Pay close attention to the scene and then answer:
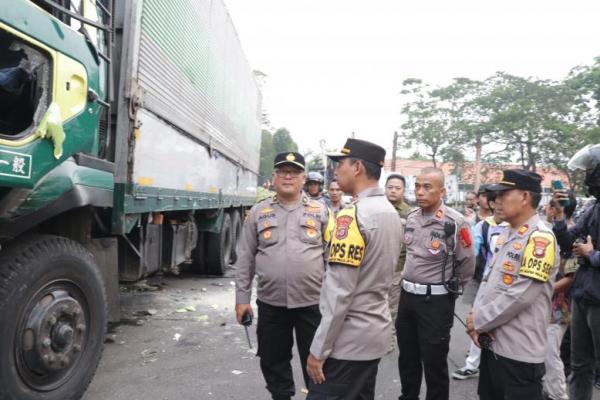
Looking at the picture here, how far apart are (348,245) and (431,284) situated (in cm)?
130

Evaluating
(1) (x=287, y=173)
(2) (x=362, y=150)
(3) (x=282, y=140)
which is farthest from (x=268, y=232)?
(3) (x=282, y=140)

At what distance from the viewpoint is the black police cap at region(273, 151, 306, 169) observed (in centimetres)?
304

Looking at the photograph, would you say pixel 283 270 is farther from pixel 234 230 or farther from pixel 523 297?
pixel 234 230

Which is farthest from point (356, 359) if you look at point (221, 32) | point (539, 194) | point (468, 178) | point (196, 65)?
point (468, 178)

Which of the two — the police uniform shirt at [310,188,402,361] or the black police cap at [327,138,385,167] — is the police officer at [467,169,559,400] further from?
the black police cap at [327,138,385,167]

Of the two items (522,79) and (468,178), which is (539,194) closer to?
(522,79)

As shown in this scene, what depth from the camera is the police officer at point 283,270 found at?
286cm

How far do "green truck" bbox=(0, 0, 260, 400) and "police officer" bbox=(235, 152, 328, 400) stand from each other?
3.29 ft

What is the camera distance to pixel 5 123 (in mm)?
2420

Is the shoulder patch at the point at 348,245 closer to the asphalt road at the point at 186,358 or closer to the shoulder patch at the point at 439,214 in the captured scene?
the shoulder patch at the point at 439,214

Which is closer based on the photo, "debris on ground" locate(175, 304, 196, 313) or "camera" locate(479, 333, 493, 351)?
"camera" locate(479, 333, 493, 351)

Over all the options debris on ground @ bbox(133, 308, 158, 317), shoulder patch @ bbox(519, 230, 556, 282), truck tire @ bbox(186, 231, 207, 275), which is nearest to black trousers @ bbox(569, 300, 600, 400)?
shoulder patch @ bbox(519, 230, 556, 282)

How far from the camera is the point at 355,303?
205cm

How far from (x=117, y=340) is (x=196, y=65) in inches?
117
